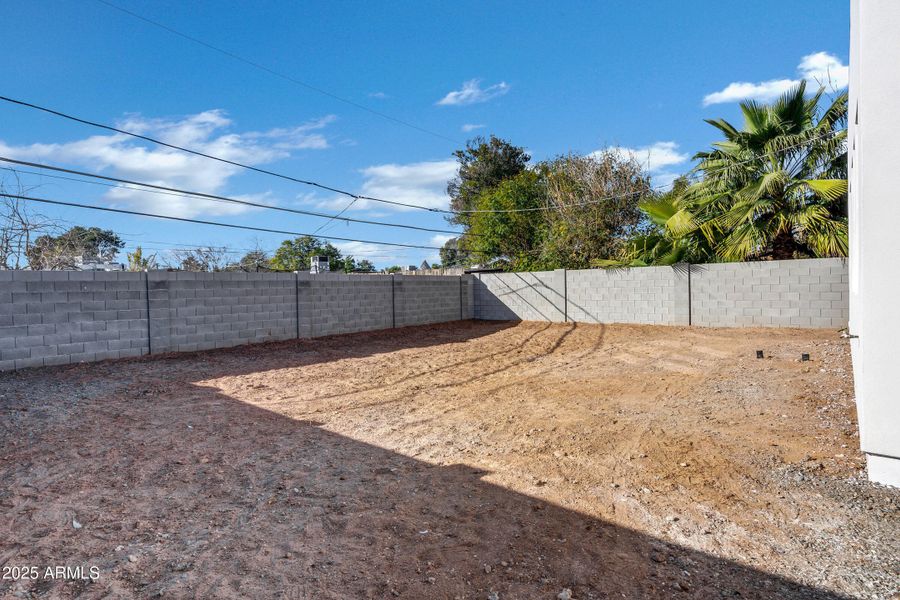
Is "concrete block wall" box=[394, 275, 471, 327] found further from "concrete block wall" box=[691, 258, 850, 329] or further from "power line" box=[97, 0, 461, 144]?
"concrete block wall" box=[691, 258, 850, 329]

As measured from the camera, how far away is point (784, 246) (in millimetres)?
11047

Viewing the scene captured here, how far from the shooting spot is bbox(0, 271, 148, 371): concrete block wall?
23.1ft

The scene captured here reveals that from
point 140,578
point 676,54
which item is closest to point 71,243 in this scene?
point 140,578

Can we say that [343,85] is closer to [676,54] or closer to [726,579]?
[676,54]

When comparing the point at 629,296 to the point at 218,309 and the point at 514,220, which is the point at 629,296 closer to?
the point at 514,220

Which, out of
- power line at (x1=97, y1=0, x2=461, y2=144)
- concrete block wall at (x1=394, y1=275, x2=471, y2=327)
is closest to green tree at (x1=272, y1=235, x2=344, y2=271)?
power line at (x1=97, y1=0, x2=461, y2=144)

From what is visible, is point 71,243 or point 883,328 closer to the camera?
point 883,328

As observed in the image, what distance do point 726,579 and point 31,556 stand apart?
3351 millimetres

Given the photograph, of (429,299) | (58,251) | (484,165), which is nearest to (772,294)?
(429,299)

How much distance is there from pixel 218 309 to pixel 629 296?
1048cm

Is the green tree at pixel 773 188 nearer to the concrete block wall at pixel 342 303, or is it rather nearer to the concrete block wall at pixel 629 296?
the concrete block wall at pixel 629 296

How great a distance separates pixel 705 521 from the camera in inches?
102

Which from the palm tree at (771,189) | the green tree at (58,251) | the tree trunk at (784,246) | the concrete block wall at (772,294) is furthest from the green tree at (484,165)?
the green tree at (58,251)

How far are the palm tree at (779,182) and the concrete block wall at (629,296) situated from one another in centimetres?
151
